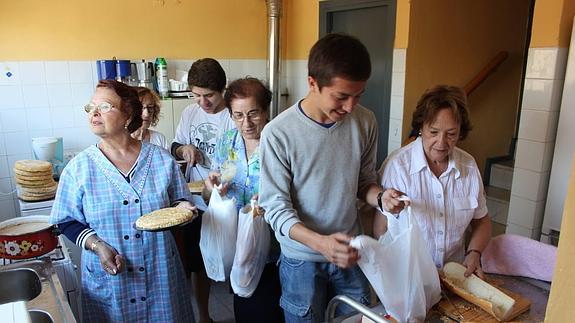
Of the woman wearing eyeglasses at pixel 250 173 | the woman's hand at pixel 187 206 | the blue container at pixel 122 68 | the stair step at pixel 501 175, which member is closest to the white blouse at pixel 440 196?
the woman wearing eyeglasses at pixel 250 173

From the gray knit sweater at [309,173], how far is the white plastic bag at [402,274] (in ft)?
0.73

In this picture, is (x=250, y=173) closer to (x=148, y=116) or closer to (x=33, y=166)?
(x=148, y=116)

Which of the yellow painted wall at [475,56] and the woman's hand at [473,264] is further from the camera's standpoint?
the yellow painted wall at [475,56]

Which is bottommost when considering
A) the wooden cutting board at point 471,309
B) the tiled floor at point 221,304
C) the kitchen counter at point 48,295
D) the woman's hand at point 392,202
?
the tiled floor at point 221,304

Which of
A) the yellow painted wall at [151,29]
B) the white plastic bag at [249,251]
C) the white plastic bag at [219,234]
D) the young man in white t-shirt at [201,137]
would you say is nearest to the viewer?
the white plastic bag at [249,251]

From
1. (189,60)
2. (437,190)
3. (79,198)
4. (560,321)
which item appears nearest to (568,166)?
(437,190)

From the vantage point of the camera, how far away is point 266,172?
128cm

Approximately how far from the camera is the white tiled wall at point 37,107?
319 cm

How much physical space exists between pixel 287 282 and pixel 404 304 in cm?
40

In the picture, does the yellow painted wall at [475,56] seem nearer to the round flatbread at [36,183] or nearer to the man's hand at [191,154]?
the man's hand at [191,154]

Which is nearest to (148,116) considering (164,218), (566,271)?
(164,218)

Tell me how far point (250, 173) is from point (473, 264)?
844mm

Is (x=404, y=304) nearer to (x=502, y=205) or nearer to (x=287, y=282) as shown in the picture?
(x=287, y=282)

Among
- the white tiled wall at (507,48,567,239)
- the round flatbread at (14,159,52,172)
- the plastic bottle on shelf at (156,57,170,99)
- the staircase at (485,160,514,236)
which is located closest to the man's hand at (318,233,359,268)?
the white tiled wall at (507,48,567,239)
